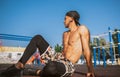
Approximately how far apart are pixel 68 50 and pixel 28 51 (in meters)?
0.55

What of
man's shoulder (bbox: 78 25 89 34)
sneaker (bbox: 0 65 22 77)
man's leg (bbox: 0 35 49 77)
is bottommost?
sneaker (bbox: 0 65 22 77)

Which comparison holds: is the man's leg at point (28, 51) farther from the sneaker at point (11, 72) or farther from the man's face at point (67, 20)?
the man's face at point (67, 20)

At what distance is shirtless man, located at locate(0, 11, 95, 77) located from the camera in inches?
83.3

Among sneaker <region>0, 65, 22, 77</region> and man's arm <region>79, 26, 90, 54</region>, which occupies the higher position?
man's arm <region>79, 26, 90, 54</region>

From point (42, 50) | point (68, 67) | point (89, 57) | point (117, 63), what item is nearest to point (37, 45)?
point (42, 50)

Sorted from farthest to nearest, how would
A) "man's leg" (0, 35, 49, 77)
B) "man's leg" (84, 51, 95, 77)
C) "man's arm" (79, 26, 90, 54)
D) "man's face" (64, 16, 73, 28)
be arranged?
"man's face" (64, 16, 73, 28) < "man's arm" (79, 26, 90, 54) < "man's leg" (84, 51, 95, 77) < "man's leg" (0, 35, 49, 77)

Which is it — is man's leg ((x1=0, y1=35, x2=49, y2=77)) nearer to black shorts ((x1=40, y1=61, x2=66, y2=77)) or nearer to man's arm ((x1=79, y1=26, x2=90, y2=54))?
black shorts ((x1=40, y1=61, x2=66, y2=77))

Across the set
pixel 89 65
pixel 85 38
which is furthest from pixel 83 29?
pixel 89 65

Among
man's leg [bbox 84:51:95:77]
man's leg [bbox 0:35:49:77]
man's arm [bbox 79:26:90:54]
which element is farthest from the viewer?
man's arm [bbox 79:26:90:54]

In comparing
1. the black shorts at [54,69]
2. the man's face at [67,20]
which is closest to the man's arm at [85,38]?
the man's face at [67,20]

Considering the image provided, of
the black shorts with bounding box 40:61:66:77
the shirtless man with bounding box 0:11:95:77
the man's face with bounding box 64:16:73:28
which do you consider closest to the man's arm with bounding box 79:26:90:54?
the shirtless man with bounding box 0:11:95:77

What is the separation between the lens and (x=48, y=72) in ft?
6.95

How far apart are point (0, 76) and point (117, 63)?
9.64m

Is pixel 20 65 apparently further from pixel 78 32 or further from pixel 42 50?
pixel 78 32
